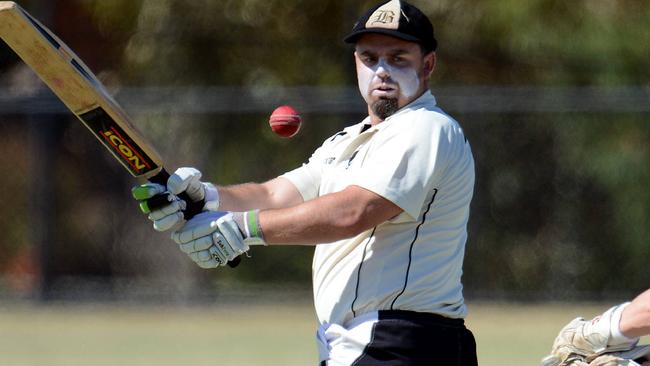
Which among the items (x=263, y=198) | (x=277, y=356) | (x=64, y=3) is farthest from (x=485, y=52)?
(x=263, y=198)

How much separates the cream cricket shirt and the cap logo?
0.35 metres

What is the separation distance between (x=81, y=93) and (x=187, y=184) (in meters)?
0.54

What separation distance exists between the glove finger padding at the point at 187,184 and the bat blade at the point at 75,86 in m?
0.10

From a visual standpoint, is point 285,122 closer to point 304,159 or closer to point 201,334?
point 201,334

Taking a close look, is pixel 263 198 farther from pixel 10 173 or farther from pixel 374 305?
pixel 10 173

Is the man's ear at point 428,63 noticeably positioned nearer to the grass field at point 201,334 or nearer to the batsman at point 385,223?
the batsman at point 385,223

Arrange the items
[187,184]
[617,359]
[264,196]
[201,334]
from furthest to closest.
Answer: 1. [201,334]
2. [264,196]
3. [187,184]
4. [617,359]

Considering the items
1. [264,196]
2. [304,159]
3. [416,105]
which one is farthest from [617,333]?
[304,159]

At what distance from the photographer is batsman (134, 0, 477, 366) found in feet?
17.1

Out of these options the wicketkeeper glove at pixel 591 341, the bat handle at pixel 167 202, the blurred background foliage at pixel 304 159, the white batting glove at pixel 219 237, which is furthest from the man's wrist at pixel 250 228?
the blurred background foliage at pixel 304 159

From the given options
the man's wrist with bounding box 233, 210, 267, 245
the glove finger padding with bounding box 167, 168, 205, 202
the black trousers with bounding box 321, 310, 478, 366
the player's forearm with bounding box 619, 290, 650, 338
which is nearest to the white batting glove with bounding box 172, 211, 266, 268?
the man's wrist with bounding box 233, 210, 267, 245

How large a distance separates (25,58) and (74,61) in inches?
7.8

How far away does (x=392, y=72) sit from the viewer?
558 cm

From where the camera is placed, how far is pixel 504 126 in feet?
48.2
